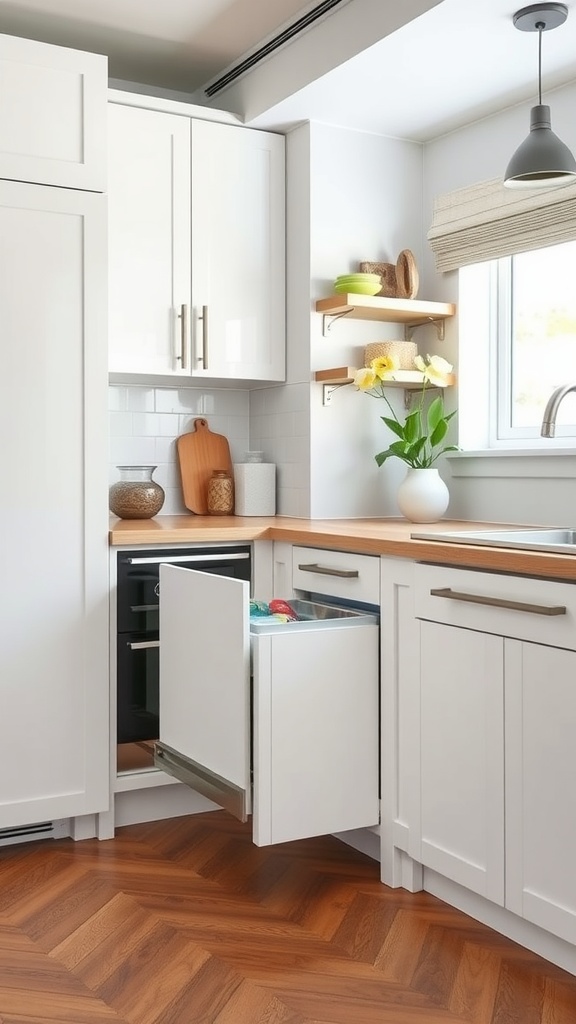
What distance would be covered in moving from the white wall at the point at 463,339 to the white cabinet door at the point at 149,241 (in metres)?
0.86

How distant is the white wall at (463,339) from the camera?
2.88 metres

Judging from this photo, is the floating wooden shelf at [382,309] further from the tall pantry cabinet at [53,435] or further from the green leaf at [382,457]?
the tall pantry cabinet at [53,435]

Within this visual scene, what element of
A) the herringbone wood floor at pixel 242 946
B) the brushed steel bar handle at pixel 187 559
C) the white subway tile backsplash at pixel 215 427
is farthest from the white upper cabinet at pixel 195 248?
the herringbone wood floor at pixel 242 946

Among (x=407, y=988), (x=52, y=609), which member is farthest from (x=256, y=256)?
(x=407, y=988)

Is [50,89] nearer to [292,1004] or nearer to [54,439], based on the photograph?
[54,439]

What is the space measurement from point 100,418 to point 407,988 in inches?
63.4

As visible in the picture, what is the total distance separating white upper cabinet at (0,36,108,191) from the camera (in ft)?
8.68

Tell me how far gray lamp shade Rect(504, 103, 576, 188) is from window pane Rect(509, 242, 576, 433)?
24.9 inches

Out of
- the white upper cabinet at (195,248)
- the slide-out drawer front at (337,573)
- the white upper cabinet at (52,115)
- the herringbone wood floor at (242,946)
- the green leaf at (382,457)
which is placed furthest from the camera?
the green leaf at (382,457)

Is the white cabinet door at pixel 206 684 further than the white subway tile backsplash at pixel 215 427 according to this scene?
No

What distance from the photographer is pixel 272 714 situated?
7.29 ft

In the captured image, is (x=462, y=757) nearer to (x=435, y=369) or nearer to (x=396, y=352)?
(x=435, y=369)

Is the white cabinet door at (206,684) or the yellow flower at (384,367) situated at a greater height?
the yellow flower at (384,367)

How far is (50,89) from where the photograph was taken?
2689 millimetres
